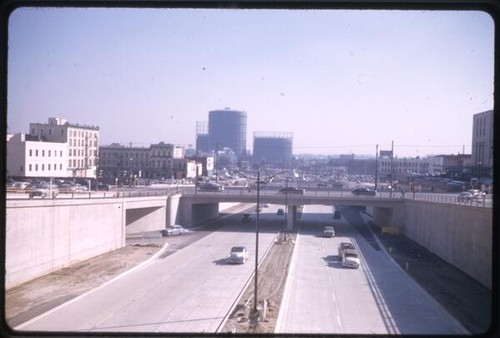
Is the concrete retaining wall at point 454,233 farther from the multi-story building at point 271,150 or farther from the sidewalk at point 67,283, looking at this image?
the multi-story building at point 271,150

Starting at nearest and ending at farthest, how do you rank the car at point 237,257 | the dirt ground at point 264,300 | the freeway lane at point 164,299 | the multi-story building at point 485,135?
the multi-story building at point 485,135, the dirt ground at point 264,300, the freeway lane at point 164,299, the car at point 237,257

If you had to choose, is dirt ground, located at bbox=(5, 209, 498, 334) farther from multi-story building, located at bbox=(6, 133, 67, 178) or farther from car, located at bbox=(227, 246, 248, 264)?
multi-story building, located at bbox=(6, 133, 67, 178)

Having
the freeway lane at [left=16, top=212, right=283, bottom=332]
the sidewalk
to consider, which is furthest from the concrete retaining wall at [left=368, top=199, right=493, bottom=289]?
the sidewalk

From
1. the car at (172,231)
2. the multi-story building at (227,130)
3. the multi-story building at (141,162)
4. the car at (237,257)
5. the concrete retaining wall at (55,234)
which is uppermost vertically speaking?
the multi-story building at (227,130)

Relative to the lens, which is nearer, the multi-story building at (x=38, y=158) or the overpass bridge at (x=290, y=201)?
the multi-story building at (x=38, y=158)

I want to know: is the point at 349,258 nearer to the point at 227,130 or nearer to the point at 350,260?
the point at 350,260

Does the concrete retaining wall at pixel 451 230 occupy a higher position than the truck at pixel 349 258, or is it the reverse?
the concrete retaining wall at pixel 451 230

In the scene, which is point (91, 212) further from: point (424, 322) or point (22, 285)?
point (424, 322)

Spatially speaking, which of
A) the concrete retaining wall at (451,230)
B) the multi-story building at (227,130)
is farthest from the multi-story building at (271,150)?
the concrete retaining wall at (451,230)
